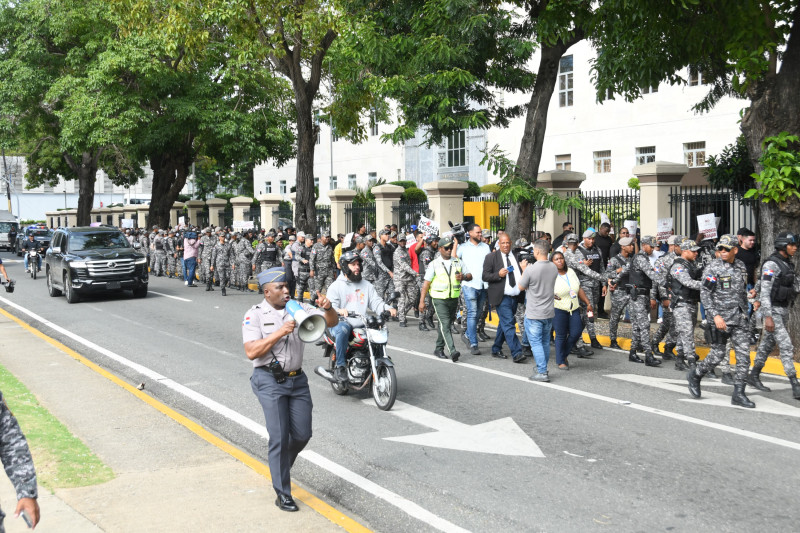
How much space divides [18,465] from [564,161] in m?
36.3

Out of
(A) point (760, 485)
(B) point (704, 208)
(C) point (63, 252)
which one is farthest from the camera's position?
(C) point (63, 252)

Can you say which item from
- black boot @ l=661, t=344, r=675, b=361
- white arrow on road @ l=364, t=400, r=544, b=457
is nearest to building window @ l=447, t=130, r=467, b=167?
black boot @ l=661, t=344, r=675, b=361

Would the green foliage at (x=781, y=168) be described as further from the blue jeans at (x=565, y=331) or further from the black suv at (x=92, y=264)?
the black suv at (x=92, y=264)

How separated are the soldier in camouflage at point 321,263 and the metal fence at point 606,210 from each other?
552 cm

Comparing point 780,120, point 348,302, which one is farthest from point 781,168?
point 348,302

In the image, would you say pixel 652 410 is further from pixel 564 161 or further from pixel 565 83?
pixel 565 83

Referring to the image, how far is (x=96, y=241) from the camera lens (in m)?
21.2

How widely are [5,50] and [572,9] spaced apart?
101ft

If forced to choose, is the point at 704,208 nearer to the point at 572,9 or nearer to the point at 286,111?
the point at 572,9

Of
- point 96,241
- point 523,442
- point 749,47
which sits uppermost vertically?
point 749,47

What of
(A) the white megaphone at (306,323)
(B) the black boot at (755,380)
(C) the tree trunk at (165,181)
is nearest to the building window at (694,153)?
(C) the tree trunk at (165,181)

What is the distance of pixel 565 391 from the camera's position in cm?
983

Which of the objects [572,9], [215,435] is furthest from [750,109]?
[215,435]

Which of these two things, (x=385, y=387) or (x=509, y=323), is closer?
(x=385, y=387)
